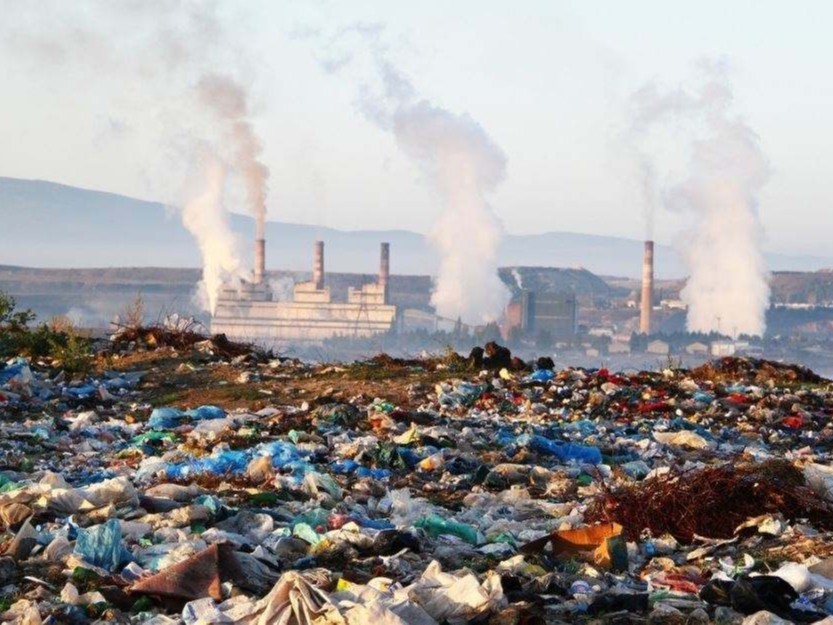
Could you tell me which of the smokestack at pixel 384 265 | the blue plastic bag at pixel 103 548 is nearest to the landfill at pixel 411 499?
the blue plastic bag at pixel 103 548

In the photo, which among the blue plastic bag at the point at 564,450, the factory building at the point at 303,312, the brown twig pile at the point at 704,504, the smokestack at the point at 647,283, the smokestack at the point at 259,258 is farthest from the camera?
the smokestack at the point at 647,283

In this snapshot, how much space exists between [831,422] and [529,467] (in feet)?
14.1

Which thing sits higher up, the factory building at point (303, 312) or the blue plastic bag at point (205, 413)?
the blue plastic bag at point (205, 413)

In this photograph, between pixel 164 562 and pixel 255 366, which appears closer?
pixel 164 562

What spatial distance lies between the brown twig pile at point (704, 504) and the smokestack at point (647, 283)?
87.1 meters

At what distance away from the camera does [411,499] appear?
273 inches

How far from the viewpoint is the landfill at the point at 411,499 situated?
4523 mm

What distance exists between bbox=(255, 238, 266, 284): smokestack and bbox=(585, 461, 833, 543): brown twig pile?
79.9 m

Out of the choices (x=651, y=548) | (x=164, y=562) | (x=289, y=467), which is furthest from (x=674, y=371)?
(x=164, y=562)

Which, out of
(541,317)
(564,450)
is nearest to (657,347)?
(541,317)

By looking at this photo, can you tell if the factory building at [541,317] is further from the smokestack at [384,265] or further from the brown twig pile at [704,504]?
the brown twig pile at [704,504]

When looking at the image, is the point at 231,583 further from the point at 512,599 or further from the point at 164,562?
the point at 512,599

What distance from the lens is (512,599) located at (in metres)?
4.44

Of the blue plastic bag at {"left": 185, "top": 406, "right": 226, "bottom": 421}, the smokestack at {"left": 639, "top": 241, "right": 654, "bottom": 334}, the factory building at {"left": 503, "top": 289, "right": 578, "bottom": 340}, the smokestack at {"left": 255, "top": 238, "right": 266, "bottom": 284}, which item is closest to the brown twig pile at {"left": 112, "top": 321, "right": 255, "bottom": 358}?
the blue plastic bag at {"left": 185, "top": 406, "right": 226, "bottom": 421}
